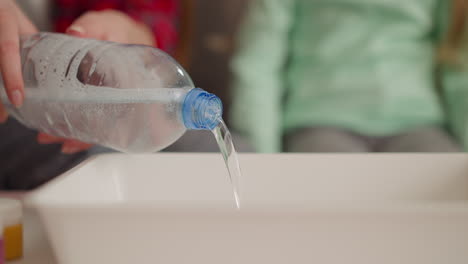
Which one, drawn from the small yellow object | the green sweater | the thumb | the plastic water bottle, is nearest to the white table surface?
the small yellow object

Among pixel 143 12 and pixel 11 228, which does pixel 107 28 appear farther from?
pixel 143 12

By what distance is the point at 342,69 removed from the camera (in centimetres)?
123

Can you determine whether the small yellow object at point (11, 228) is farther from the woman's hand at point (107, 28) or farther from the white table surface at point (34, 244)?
the woman's hand at point (107, 28)

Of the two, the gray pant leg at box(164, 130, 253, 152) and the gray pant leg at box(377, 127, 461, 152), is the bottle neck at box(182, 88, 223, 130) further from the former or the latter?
the gray pant leg at box(377, 127, 461, 152)

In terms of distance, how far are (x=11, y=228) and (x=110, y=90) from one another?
0.18 m

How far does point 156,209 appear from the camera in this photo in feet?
1.44

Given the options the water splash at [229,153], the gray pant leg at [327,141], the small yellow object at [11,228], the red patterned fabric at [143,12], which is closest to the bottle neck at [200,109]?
the water splash at [229,153]

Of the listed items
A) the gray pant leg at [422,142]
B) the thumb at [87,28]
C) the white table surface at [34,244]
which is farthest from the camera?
the gray pant leg at [422,142]

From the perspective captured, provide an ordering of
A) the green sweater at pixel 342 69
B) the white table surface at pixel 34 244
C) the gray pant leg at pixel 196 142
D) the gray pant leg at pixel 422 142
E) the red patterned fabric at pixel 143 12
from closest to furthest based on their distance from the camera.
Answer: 1. the white table surface at pixel 34 244
2. the gray pant leg at pixel 196 142
3. the gray pant leg at pixel 422 142
4. the green sweater at pixel 342 69
5. the red patterned fabric at pixel 143 12

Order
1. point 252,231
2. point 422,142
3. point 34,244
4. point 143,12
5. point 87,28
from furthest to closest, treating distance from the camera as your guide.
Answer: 1. point 143,12
2. point 422,142
3. point 87,28
4. point 34,244
5. point 252,231

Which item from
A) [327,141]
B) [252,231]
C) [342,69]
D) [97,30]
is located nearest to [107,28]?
[97,30]

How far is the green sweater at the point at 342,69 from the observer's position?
46.6 inches

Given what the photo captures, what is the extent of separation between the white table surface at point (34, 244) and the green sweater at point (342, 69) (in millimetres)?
602

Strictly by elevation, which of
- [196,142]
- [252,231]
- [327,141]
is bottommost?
[327,141]
